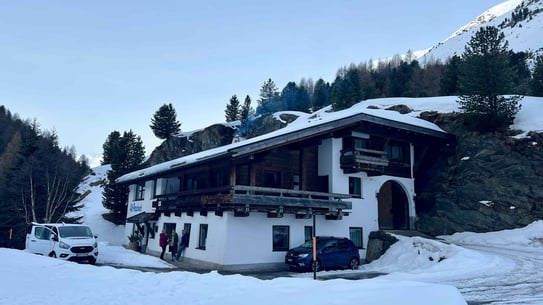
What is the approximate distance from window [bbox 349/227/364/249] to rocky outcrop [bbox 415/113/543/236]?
5655 mm

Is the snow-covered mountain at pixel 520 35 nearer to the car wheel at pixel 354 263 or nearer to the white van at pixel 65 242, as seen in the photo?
the car wheel at pixel 354 263

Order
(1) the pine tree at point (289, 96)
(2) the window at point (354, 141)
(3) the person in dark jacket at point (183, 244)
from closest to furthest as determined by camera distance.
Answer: (3) the person in dark jacket at point (183, 244)
(2) the window at point (354, 141)
(1) the pine tree at point (289, 96)

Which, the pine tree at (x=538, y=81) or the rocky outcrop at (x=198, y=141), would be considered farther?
the rocky outcrop at (x=198, y=141)

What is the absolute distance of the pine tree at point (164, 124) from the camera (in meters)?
66.1

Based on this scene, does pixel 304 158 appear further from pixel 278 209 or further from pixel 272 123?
pixel 272 123

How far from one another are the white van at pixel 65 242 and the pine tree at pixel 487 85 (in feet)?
83.8

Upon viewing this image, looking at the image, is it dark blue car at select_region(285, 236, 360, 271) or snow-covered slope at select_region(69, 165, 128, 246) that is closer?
dark blue car at select_region(285, 236, 360, 271)

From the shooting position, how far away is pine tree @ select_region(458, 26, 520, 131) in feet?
91.6

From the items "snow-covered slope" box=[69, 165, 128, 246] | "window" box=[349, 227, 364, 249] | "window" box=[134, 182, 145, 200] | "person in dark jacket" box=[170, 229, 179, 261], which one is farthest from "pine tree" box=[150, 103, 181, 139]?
"window" box=[349, 227, 364, 249]

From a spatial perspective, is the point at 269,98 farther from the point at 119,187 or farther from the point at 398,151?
the point at 398,151

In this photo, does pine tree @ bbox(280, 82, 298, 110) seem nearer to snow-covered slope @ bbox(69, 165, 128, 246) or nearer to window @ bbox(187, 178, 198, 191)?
snow-covered slope @ bbox(69, 165, 128, 246)

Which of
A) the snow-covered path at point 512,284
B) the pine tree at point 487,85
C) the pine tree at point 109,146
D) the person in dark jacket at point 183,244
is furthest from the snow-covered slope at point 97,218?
the pine tree at point 487,85

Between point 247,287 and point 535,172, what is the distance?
23765mm

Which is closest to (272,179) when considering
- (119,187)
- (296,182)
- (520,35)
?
(296,182)
